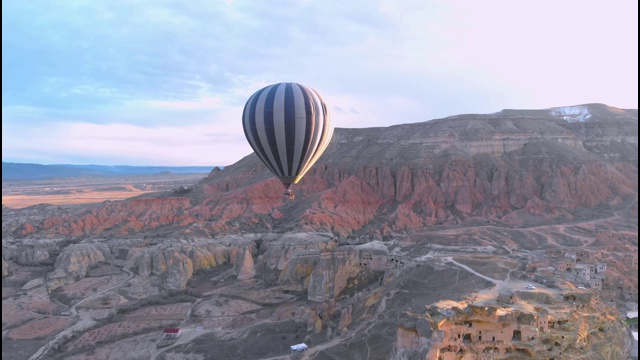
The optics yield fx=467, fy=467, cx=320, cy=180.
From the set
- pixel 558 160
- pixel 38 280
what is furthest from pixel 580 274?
pixel 38 280

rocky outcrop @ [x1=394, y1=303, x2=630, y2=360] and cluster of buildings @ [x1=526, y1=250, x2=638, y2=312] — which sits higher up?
rocky outcrop @ [x1=394, y1=303, x2=630, y2=360]

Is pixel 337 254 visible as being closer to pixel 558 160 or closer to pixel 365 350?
pixel 365 350

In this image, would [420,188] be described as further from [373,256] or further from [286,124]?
[286,124]

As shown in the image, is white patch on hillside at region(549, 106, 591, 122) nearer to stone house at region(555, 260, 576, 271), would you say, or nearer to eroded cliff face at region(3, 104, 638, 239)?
eroded cliff face at region(3, 104, 638, 239)

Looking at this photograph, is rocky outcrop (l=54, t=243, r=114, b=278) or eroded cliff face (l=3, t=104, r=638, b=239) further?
eroded cliff face (l=3, t=104, r=638, b=239)

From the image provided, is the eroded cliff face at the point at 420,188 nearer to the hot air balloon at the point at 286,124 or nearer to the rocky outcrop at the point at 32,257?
the rocky outcrop at the point at 32,257

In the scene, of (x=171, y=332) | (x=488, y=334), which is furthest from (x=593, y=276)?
(x=171, y=332)

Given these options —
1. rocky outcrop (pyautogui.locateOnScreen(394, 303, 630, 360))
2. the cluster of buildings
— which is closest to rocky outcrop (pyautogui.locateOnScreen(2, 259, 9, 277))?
rocky outcrop (pyautogui.locateOnScreen(394, 303, 630, 360))

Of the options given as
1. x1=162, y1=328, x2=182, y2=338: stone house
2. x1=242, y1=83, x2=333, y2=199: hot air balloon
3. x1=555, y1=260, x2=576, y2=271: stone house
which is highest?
x1=242, y1=83, x2=333, y2=199: hot air balloon
